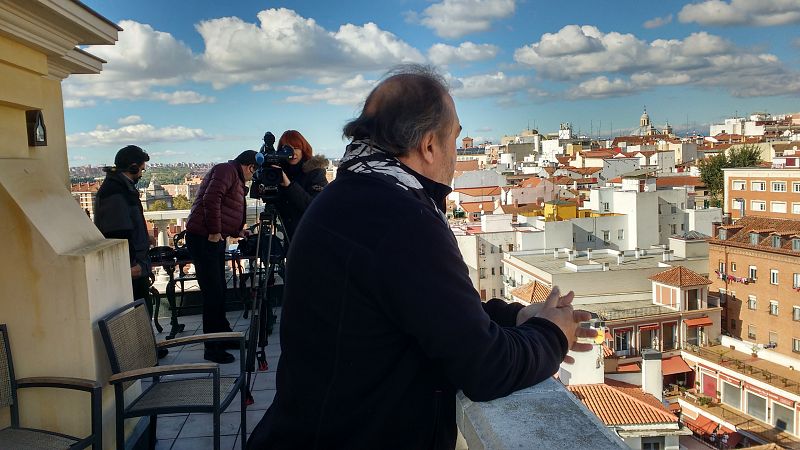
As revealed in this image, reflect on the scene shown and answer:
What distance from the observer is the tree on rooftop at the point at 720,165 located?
50.8 metres

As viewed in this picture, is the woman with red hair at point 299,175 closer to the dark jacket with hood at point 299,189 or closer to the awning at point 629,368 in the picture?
the dark jacket with hood at point 299,189

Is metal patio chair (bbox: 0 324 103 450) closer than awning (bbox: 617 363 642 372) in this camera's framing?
Yes

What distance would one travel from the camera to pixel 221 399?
254cm

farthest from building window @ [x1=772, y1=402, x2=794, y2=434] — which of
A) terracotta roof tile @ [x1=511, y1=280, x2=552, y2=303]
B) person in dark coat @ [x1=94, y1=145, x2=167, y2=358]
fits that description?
person in dark coat @ [x1=94, y1=145, x2=167, y2=358]

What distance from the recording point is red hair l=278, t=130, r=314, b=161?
167 inches

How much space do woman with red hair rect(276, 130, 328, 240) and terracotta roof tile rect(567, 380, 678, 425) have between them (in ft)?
41.3

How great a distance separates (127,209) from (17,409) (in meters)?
2.02

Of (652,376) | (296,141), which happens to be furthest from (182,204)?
(296,141)

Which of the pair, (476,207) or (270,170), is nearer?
(270,170)

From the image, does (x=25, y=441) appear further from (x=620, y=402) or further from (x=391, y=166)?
(x=620, y=402)

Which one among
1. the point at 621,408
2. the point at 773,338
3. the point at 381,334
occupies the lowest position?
the point at 773,338

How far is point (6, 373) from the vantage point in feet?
7.95

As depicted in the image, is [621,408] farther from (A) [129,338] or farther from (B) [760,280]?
(B) [760,280]

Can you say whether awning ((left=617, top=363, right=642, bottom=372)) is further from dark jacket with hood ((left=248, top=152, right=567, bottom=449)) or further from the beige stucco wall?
dark jacket with hood ((left=248, top=152, right=567, bottom=449))
